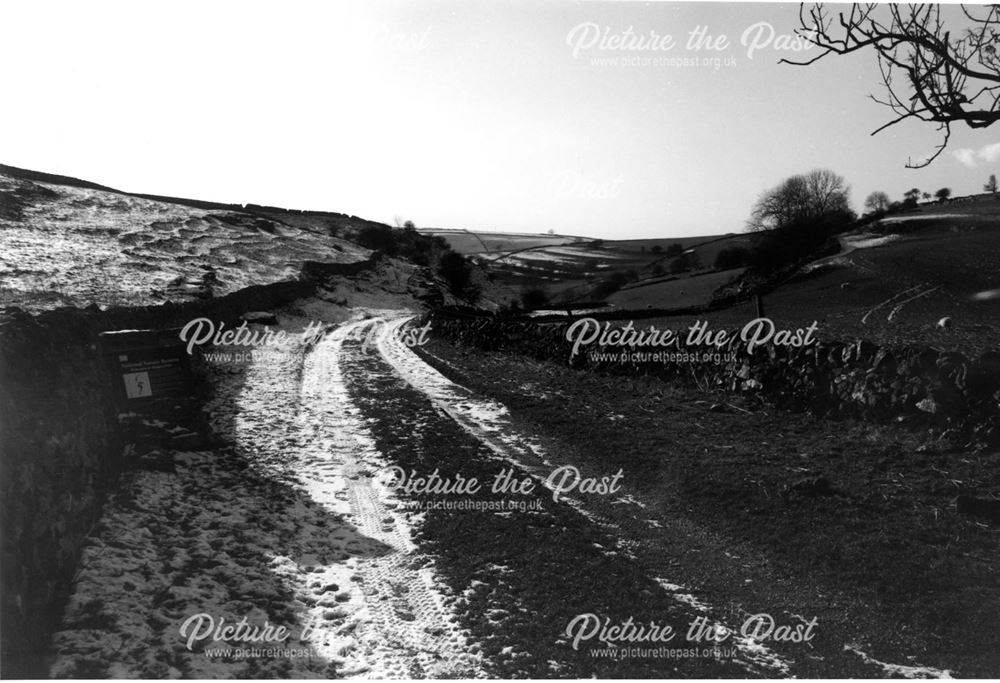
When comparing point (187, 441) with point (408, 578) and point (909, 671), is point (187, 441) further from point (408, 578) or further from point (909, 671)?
point (909, 671)

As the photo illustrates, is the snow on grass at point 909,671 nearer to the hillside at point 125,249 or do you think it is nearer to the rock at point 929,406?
the rock at point 929,406

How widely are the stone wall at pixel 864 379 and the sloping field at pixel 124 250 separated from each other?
52.4 feet

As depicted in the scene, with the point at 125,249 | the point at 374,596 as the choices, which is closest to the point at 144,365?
the point at 374,596

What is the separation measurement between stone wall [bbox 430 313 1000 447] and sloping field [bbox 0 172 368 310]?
16.0 meters

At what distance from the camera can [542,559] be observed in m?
7.63

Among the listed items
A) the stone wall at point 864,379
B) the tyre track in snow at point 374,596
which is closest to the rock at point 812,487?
the stone wall at point 864,379

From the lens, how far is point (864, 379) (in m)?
10.7

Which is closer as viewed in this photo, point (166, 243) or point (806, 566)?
point (806, 566)

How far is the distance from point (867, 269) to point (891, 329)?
13245 mm

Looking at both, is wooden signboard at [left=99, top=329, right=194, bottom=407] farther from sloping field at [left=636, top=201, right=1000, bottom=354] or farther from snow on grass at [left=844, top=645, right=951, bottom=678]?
sloping field at [left=636, top=201, right=1000, bottom=354]

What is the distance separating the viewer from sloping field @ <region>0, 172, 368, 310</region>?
20656 millimetres

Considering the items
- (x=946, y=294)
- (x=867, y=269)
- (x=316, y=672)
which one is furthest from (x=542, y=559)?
(x=867, y=269)

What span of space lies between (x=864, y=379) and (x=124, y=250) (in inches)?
1486

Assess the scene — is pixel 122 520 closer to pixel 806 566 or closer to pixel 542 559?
pixel 542 559
